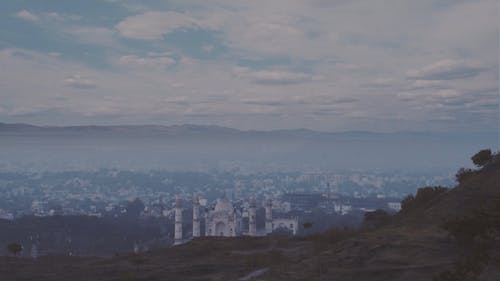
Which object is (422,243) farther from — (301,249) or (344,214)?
(344,214)

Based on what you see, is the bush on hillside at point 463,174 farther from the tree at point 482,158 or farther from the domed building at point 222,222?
the domed building at point 222,222

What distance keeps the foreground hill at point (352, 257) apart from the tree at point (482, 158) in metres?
3.10

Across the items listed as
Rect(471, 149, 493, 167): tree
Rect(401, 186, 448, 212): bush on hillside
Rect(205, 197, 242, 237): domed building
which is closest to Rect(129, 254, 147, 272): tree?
Rect(401, 186, 448, 212): bush on hillside

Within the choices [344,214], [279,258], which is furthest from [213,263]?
[344,214]

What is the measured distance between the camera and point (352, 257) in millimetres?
18250

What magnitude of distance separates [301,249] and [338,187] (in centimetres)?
17793

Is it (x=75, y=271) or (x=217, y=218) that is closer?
(x=75, y=271)

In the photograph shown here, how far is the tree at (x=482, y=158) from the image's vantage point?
32031mm

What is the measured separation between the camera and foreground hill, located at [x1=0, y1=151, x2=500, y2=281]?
14.0 m

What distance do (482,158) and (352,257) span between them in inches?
700

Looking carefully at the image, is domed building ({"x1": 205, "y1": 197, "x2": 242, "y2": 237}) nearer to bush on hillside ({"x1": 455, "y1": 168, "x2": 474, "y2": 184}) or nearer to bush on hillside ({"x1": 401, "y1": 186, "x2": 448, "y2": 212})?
bush on hillside ({"x1": 401, "y1": 186, "x2": 448, "y2": 212})

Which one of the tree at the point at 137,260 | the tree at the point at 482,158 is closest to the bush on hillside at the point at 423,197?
the tree at the point at 482,158

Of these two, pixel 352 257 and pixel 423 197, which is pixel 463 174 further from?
pixel 352 257

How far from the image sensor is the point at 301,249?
24.5m
